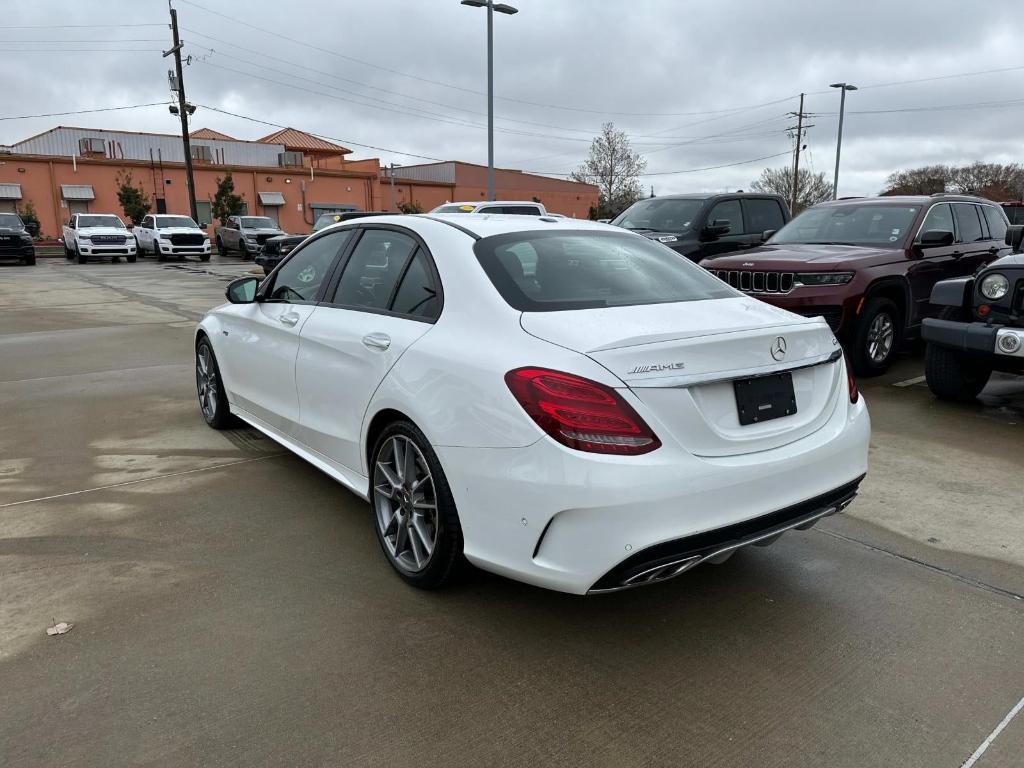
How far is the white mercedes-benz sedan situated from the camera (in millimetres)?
2488

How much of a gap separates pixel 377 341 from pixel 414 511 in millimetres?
742

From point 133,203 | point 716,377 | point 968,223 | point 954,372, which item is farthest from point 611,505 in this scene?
point 133,203

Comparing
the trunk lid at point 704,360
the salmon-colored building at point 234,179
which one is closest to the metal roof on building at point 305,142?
the salmon-colored building at point 234,179

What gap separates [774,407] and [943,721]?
1115 mm

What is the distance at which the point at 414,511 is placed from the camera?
3164 mm

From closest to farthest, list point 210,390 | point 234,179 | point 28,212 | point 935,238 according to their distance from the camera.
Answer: point 210,390, point 935,238, point 28,212, point 234,179

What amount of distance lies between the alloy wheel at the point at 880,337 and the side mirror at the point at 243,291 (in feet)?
17.9

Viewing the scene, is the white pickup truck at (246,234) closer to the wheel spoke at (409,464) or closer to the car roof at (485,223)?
the car roof at (485,223)

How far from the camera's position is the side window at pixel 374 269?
354 cm

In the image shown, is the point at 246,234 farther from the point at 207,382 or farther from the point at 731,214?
the point at 207,382

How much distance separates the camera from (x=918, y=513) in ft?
13.2

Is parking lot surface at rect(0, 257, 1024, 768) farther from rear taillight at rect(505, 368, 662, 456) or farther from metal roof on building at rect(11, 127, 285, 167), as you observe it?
metal roof on building at rect(11, 127, 285, 167)

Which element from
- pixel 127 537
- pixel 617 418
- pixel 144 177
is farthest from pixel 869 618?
pixel 144 177

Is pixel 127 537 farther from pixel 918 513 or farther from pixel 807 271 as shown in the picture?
pixel 807 271
